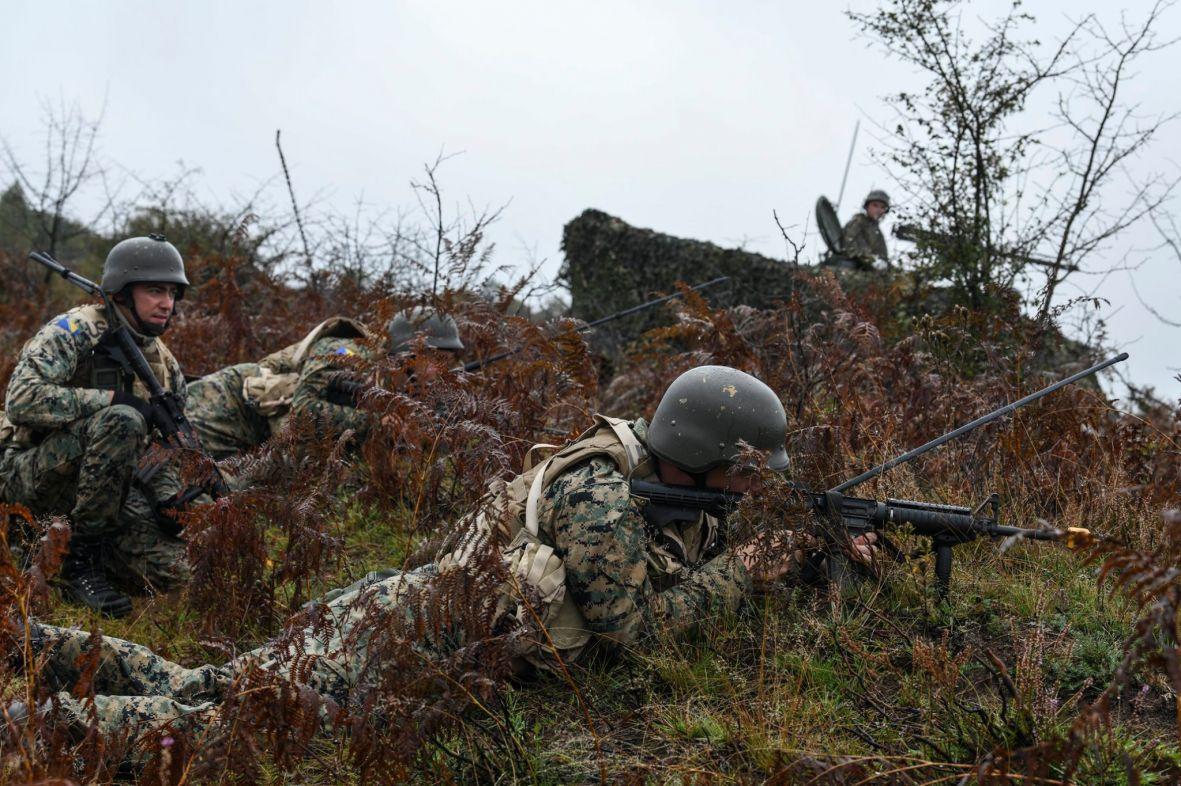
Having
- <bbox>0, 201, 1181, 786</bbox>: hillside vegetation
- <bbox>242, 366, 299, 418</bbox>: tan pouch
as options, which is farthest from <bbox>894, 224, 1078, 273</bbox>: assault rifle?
<bbox>242, 366, 299, 418</bbox>: tan pouch

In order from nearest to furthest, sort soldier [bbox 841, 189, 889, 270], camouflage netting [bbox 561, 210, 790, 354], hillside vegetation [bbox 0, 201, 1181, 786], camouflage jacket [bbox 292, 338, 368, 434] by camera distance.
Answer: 1. hillside vegetation [bbox 0, 201, 1181, 786]
2. camouflage jacket [bbox 292, 338, 368, 434]
3. soldier [bbox 841, 189, 889, 270]
4. camouflage netting [bbox 561, 210, 790, 354]

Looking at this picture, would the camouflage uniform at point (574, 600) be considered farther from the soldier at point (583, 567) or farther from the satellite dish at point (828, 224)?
the satellite dish at point (828, 224)

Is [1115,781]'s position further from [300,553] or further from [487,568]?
[300,553]

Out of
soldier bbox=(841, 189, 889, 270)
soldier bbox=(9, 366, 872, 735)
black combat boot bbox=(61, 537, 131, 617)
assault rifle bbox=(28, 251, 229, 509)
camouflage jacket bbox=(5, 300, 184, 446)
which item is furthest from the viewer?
soldier bbox=(841, 189, 889, 270)

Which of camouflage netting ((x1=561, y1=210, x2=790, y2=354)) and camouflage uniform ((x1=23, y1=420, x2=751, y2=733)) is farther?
camouflage netting ((x1=561, y1=210, x2=790, y2=354))

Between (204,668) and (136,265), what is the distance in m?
2.95

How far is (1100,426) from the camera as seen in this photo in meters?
5.01

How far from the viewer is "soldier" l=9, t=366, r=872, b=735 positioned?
3203 mm

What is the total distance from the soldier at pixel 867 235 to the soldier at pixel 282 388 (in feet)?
17.9

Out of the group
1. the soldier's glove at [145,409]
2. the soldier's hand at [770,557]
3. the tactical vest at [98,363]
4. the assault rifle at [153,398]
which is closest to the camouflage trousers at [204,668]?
the soldier's hand at [770,557]

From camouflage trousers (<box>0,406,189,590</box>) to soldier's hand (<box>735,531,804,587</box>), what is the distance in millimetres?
3047

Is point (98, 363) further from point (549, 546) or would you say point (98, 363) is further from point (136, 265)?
point (549, 546)

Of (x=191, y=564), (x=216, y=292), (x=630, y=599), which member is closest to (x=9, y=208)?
(x=216, y=292)

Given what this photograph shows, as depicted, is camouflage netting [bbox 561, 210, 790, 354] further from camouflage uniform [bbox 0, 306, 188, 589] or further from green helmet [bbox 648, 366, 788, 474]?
green helmet [bbox 648, 366, 788, 474]
